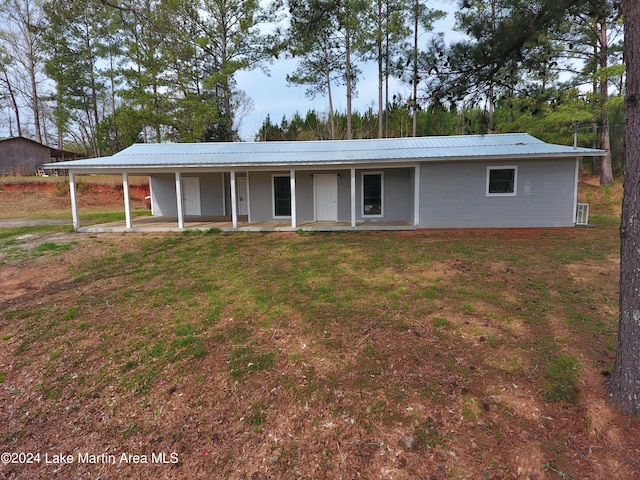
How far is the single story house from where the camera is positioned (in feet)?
36.1

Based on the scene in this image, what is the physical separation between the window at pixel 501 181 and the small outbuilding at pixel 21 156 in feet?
91.2

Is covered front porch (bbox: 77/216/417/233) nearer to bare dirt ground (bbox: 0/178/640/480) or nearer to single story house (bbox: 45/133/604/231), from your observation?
single story house (bbox: 45/133/604/231)

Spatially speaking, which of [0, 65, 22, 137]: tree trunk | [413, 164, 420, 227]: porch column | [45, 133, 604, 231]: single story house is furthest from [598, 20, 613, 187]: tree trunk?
[0, 65, 22, 137]: tree trunk

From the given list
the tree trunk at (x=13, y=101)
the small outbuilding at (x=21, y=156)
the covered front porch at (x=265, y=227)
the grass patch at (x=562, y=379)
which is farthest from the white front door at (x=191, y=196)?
the tree trunk at (x=13, y=101)

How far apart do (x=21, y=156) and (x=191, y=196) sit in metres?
19.5

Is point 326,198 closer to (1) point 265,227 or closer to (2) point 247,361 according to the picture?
(1) point 265,227

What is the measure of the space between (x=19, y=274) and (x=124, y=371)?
4838 millimetres

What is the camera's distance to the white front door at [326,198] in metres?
13.1

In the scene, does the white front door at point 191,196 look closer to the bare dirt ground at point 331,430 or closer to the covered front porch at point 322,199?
the covered front porch at point 322,199

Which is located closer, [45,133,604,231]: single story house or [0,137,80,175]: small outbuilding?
[45,133,604,231]: single story house

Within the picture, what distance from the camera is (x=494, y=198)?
11266 mm

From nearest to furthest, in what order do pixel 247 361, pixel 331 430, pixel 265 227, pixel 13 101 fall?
pixel 331 430
pixel 247 361
pixel 265 227
pixel 13 101

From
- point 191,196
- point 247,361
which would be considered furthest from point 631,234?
point 191,196

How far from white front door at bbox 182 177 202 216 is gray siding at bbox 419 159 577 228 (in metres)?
9.27
